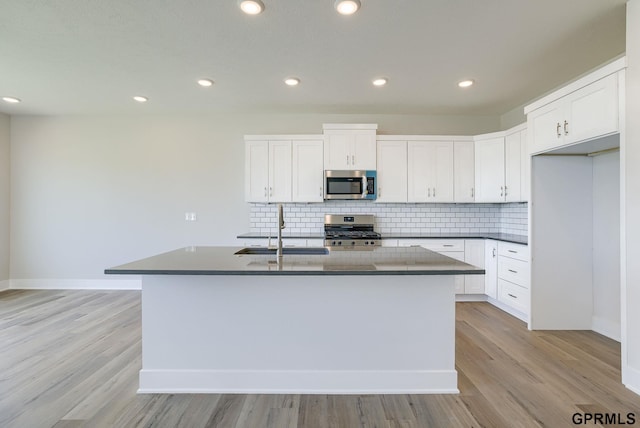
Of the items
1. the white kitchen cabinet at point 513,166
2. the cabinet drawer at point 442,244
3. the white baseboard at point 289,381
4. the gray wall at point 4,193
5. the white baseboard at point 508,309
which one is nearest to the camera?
the white baseboard at point 289,381

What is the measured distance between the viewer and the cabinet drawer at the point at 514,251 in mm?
3465

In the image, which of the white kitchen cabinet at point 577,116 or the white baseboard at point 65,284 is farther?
the white baseboard at point 65,284

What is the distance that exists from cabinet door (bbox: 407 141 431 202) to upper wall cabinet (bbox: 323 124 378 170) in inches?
21.0

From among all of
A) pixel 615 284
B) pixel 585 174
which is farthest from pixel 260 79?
pixel 615 284

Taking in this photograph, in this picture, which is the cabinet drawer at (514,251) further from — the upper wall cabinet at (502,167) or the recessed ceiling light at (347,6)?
the recessed ceiling light at (347,6)

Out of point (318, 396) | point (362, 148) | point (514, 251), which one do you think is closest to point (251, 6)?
point (362, 148)

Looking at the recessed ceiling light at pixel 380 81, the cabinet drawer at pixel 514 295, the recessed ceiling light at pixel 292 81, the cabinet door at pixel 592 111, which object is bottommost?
the cabinet drawer at pixel 514 295

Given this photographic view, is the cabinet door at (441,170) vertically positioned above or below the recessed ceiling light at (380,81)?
below

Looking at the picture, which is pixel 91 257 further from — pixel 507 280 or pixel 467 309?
pixel 507 280

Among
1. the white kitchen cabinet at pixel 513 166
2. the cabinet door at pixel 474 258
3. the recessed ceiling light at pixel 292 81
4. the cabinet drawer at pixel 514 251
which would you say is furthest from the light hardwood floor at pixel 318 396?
the recessed ceiling light at pixel 292 81

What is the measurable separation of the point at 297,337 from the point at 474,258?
304 centimetres

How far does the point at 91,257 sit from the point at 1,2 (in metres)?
3.62

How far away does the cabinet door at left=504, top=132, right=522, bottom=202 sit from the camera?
3920 mm

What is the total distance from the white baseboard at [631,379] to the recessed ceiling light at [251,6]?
3606 mm
